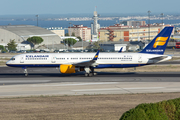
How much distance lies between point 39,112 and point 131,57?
26.5 metres

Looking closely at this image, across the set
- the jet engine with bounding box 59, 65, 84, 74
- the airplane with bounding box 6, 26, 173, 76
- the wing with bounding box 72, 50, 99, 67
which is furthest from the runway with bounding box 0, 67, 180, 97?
the airplane with bounding box 6, 26, 173, 76

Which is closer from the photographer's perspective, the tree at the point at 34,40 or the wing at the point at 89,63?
the wing at the point at 89,63

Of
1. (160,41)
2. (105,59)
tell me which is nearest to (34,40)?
(105,59)

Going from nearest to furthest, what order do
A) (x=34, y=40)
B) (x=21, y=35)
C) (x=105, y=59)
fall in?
(x=105, y=59), (x=34, y=40), (x=21, y=35)

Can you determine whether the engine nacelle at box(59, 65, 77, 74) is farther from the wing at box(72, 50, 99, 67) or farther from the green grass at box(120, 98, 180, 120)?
the green grass at box(120, 98, 180, 120)

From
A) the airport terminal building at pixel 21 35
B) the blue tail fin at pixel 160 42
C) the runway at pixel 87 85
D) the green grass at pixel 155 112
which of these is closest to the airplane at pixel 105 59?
the blue tail fin at pixel 160 42

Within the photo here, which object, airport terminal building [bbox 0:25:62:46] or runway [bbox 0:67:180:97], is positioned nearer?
runway [bbox 0:67:180:97]

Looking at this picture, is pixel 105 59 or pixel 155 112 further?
pixel 105 59

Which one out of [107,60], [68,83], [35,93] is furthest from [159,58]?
[35,93]

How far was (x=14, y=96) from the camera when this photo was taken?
29.7 meters

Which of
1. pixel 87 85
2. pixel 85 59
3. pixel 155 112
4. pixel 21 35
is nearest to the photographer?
pixel 155 112

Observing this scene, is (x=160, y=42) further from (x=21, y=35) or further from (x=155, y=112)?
(x=21, y=35)

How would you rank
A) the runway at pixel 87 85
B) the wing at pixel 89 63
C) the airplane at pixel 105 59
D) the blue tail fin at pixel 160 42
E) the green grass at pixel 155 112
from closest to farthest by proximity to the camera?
the green grass at pixel 155 112
the runway at pixel 87 85
the wing at pixel 89 63
the airplane at pixel 105 59
the blue tail fin at pixel 160 42

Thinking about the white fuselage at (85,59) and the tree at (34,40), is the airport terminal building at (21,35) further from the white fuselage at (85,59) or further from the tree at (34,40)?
the white fuselage at (85,59)
